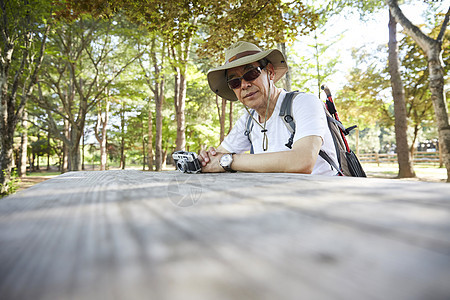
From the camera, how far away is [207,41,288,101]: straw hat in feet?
8.30

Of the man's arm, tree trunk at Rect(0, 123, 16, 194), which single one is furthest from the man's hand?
tree trunk at Rect(0, 123, 16, 194)

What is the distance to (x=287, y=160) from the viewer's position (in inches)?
66.5

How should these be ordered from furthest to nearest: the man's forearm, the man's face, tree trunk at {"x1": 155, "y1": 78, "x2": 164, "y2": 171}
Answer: tree trunk at {"x1": 155, "y1": 78, "x2": 164, "y2": 171}, the man's face, the man's forearm

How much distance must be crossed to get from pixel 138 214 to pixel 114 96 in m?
14.3

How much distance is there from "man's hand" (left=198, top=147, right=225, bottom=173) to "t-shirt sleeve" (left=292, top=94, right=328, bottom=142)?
64cm

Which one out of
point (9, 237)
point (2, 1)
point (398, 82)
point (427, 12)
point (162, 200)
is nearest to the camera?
point (9, 237)

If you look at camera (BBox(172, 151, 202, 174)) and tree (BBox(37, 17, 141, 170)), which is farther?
tree (BBox(37, 17, 141, 170))

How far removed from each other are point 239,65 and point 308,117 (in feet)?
3.30

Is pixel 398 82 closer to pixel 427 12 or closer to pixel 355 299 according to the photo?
pixel 427 12

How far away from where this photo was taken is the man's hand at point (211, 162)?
1975 millimetres

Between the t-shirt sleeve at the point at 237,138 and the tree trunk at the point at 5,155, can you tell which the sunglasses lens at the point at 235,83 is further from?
the tree trunk at the point at 5,155

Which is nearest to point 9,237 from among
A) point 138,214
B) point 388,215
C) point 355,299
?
point 138,214

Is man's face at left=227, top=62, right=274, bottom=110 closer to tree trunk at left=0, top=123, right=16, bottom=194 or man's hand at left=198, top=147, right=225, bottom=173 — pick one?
man's hand at left=198, top=147, right=225, bottom=173

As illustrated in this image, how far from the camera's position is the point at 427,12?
39.1ft
